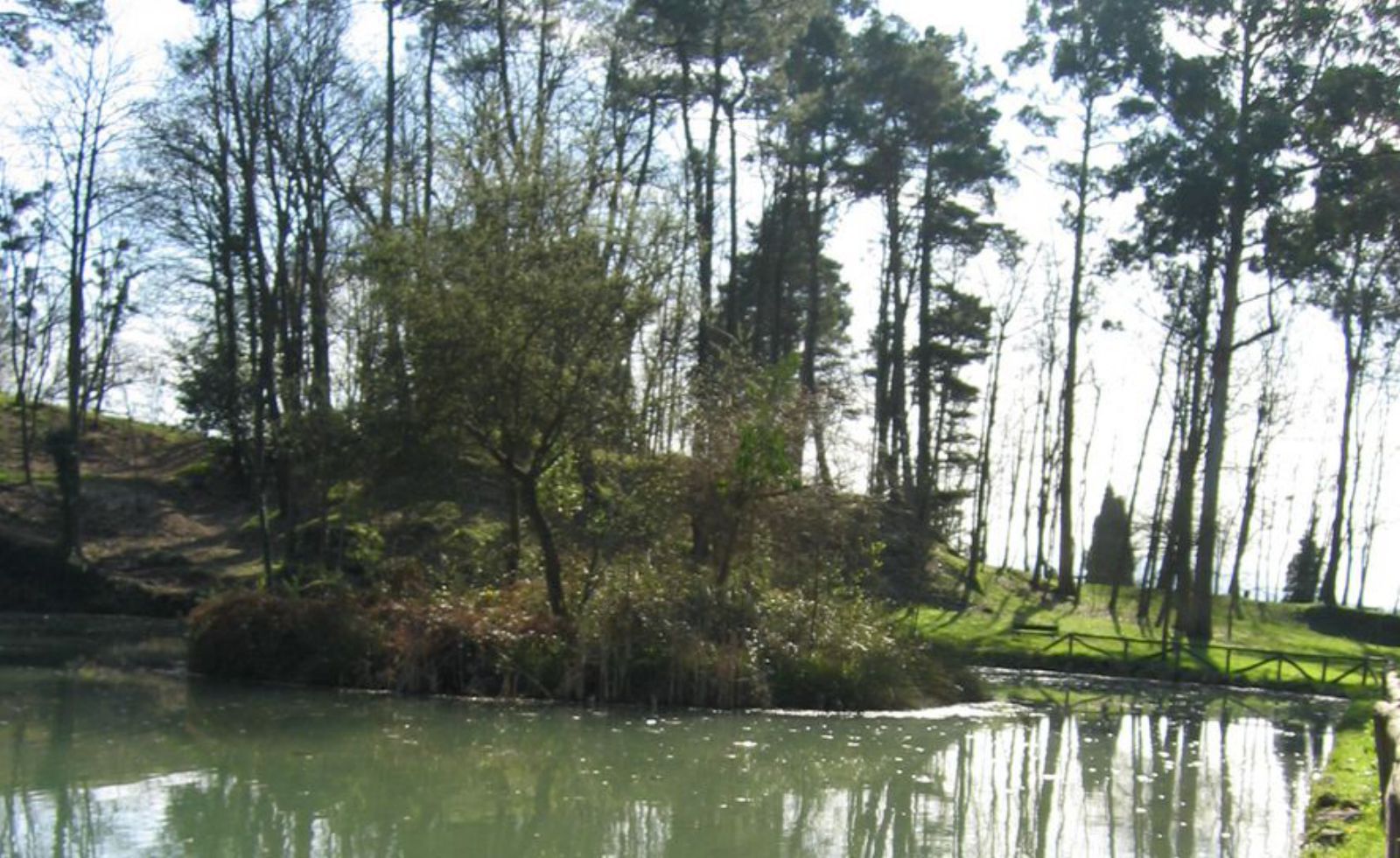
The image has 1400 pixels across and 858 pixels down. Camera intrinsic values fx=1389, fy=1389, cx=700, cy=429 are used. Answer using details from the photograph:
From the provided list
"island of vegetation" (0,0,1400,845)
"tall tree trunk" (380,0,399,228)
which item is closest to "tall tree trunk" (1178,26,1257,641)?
"island of vegetation" (0,0,1400,845)

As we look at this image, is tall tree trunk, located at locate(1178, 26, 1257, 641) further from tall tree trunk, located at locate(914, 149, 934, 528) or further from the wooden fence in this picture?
the wooden fence

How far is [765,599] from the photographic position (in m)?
21.4

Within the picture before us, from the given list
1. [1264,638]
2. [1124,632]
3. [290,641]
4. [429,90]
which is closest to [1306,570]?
[1264,638]

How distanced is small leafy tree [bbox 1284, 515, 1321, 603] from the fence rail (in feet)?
75.4

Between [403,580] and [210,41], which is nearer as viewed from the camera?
[403,580]

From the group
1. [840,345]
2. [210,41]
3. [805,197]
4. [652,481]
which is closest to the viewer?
[652,481]

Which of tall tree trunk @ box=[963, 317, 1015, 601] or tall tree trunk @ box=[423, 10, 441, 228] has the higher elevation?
tall tree trunk @ box=[423, 10, 441, 228]

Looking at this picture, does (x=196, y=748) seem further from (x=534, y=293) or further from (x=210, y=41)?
(x=210, y=41)

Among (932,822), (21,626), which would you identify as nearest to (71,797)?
(932,822)

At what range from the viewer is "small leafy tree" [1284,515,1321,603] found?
169 feet

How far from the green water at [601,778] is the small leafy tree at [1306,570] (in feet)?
106

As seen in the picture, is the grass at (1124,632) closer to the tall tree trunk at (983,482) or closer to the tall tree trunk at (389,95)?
the tall tree trunk at (983,482)

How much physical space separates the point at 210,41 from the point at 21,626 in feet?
45.1

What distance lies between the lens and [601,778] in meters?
14.1
